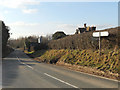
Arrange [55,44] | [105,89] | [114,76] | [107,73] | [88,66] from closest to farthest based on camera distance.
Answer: [105,89]
[114,76]
[107,73]
[88,66]
[55,44]

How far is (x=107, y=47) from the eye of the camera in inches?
663

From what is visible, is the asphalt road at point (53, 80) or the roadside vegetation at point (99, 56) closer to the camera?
the asphalt road at point (53, 80)

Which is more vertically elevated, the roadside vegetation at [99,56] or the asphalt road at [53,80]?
the roadside vegetation at [99,56]

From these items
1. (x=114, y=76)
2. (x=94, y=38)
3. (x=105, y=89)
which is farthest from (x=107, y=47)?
(x=105, y=89)

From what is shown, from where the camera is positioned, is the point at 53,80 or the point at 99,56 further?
the point at 99,56

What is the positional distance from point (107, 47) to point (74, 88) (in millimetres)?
9387

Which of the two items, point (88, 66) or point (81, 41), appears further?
point (81, 41)

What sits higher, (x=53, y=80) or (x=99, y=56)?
(x=99, y=56)

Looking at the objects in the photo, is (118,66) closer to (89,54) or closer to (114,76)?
(114,76)

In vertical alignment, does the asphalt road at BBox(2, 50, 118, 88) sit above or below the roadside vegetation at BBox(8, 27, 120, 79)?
below

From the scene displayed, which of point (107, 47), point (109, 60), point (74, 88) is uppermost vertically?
point (107, 47)

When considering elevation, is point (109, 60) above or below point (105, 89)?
above

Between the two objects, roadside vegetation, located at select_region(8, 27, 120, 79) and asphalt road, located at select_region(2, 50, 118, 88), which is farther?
roadside vegetation, located at select_region(8, 27, 120, 79)

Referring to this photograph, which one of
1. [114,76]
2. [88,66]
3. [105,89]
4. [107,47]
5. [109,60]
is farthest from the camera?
[107,47]
